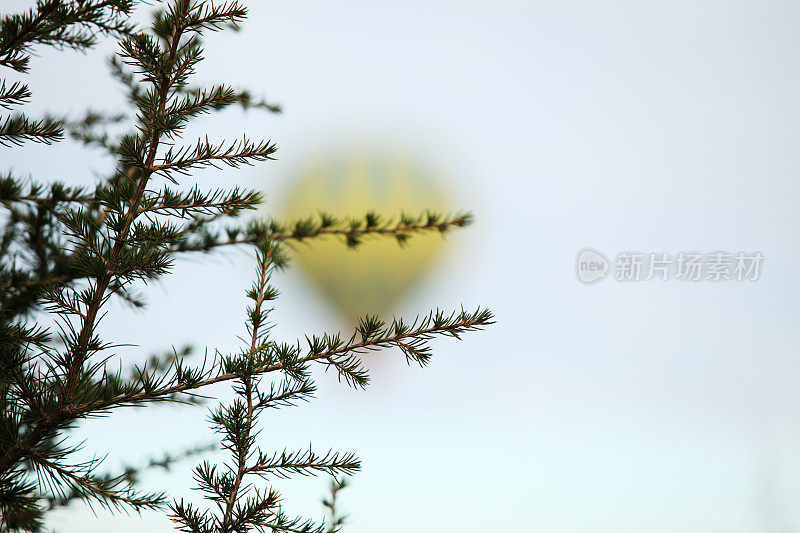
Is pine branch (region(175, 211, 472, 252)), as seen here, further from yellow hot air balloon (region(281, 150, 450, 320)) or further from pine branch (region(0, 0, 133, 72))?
yellow hot air balloon (region(281, 150, 450, 320))

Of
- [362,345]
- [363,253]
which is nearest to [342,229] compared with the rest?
[362,345]

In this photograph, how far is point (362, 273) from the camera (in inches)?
300

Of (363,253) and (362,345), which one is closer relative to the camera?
(362,345)

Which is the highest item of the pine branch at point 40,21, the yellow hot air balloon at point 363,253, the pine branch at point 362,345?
the yellow hot air balloon at point 363,253

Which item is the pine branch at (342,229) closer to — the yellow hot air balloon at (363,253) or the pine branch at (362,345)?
the pine branch at (362,345)

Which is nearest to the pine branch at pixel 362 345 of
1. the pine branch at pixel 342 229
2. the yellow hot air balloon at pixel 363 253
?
the pine branch at pixel 342 229

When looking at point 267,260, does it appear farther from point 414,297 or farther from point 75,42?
point 414,297

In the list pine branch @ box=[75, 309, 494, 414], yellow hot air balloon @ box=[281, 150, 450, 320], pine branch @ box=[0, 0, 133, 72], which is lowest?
pine branch @ box=[75, 309, 494, 414]

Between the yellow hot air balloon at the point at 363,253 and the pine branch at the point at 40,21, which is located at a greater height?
the yellow hot air balloon at the point at 363,253

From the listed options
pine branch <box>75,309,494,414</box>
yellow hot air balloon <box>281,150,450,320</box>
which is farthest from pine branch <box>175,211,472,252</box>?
yellow hot air balloon <box>281,150,450,320</box>

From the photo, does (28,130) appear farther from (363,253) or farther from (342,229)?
(363,253)

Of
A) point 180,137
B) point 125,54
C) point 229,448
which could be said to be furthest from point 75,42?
point 229,448

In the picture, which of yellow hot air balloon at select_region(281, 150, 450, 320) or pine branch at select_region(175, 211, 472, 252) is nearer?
pine branch at select_region(175, 211, 472, 252)

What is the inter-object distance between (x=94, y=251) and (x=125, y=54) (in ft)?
1.24
